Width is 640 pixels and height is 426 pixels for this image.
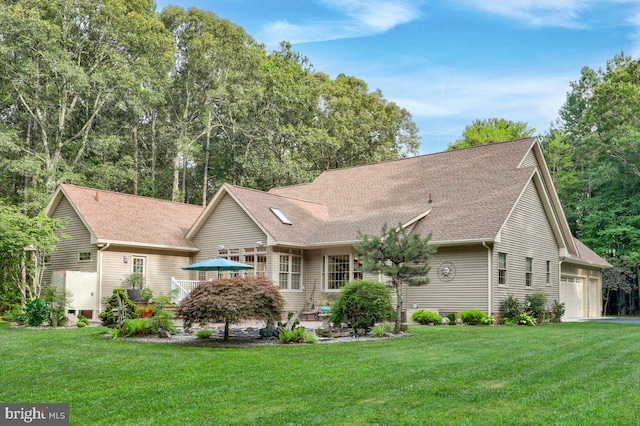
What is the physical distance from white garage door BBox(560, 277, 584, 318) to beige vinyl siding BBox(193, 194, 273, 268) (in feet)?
47.1

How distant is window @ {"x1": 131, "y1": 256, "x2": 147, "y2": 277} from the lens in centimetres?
2334

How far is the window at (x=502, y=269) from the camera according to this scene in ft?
69.6

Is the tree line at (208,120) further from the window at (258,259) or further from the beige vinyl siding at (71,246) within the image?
the window at (258,259)

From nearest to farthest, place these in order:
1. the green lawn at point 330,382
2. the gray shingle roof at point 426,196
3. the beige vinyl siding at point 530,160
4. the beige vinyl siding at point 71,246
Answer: the green lawn at point 330,382 → the gray shingle roof at point 426,196 → the beige vinyl siding at point 71,246 → the beige vinyl siding at point 530,160

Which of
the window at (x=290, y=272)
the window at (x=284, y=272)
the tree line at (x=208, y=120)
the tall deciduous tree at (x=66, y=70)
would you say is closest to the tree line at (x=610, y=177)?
the tree line at (x=208, y=120)

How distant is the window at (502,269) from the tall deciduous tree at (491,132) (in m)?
27.5

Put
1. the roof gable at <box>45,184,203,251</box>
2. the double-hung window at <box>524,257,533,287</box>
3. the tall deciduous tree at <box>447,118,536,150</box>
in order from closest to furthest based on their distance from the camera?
the roof gable at <box>45,184,203,251</box>, the double-hung window at <box>524,257,533,287</box>, the tall deciduous tree at <box>447,118,536,150</box>

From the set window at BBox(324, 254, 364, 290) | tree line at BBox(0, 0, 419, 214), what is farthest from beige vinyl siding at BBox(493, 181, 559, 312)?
tree line at BBox(0, 0, 419, 214)

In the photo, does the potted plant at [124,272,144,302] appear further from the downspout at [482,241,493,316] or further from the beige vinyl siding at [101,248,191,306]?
the downspout at [482,241,493,316]

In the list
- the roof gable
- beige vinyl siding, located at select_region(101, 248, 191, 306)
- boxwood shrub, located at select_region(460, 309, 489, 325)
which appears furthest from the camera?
the roof gable

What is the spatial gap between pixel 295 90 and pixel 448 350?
33443 millimetres

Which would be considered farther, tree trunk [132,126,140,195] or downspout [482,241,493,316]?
tree trunk [132,126,140,195]

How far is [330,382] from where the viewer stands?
800 centimetres

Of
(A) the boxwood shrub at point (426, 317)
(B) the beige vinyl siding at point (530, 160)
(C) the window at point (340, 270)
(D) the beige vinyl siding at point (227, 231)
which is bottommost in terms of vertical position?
(A) the boxwood shrub at point (426, 317)
